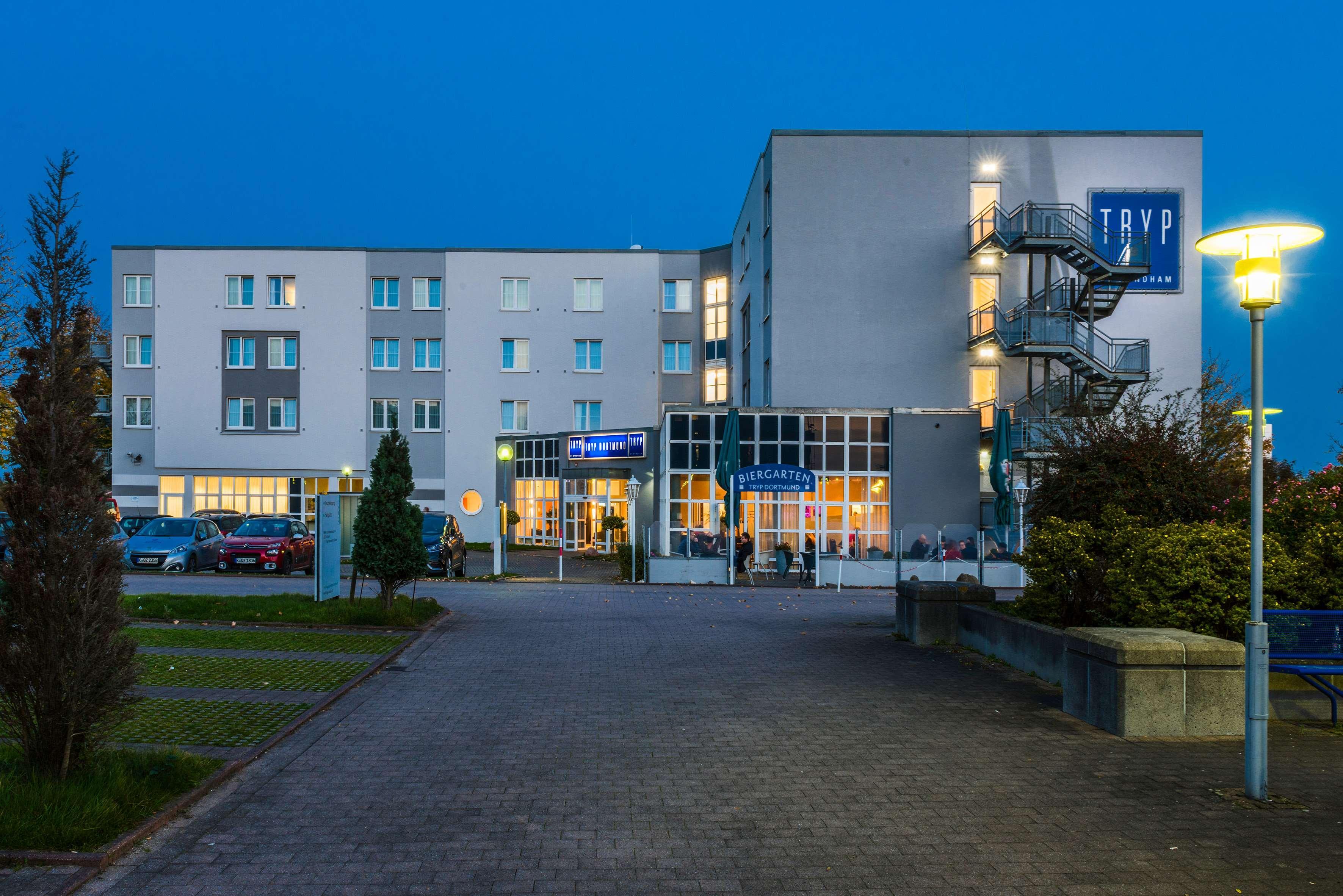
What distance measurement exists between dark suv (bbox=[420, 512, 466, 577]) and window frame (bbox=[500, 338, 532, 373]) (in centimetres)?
1838

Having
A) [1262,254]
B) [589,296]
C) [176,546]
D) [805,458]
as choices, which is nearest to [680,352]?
[589,296]

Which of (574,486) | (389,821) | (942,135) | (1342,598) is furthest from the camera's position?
(574,486)

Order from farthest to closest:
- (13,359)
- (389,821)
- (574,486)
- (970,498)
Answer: (574,486) < (970,498) < (13,359) < (389,821)

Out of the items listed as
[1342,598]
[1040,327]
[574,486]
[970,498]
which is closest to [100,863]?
[1342,598]

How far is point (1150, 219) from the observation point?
113 feet

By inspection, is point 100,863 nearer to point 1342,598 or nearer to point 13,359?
point 1342,598

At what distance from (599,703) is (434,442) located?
38018 mm

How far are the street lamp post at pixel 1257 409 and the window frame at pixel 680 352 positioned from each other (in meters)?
39.5

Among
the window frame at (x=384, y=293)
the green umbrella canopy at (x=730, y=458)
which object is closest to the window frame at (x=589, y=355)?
the window frame at (x=384, y=293)

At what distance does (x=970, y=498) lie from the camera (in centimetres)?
3016

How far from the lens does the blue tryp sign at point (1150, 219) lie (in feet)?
113

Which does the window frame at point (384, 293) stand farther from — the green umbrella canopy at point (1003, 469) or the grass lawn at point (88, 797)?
the grass lawn at point (88, 797)

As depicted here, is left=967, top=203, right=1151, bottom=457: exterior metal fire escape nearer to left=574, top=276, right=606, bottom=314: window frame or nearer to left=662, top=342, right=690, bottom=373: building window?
left=662, top=342, right=690, bottom=373: building window

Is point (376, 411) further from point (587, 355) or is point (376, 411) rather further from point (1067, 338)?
point (1067, 338)
